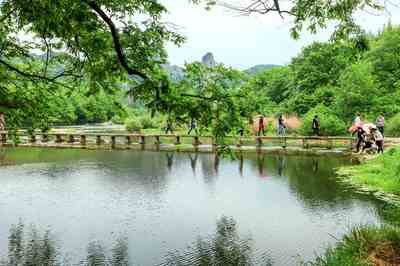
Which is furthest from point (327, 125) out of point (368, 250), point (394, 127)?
point (368, 250)

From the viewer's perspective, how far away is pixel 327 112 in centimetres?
3884

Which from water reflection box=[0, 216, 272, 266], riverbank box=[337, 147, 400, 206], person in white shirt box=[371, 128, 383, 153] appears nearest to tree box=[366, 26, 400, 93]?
person in white shirt box=[371, 128, 383, 153]

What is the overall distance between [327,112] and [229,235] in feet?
94.6

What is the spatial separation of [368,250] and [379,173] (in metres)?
11.9

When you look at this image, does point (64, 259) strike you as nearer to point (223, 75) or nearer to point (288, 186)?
point (223, 75)

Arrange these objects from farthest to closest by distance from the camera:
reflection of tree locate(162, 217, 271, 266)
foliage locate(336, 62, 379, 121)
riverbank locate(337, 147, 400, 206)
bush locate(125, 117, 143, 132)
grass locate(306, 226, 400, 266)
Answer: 1. bush locate(125, 117, 143, 132)
2. foliage locate(336, 62, 379, 121)
3. riverbank locate(337, 147, 400, 206)
4. reflection of tree locate(162, 217, 271, 266)
5. grass locate(306, 226, 400, 266)

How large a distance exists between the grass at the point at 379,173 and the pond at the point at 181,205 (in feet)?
3.07

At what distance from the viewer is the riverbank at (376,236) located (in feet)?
26.6

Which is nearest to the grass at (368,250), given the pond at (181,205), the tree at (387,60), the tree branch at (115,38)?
the pond at (181,205)

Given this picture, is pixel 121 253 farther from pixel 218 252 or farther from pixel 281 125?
pixel 281 125

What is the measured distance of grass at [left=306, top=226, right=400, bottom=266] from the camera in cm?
797

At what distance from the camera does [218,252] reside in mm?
10609

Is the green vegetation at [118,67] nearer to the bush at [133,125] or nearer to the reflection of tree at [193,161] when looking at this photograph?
the reflection of tree at [193,161]

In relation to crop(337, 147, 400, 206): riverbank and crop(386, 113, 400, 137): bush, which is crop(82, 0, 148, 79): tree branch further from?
crop(386, 113, 400, 137): bush
